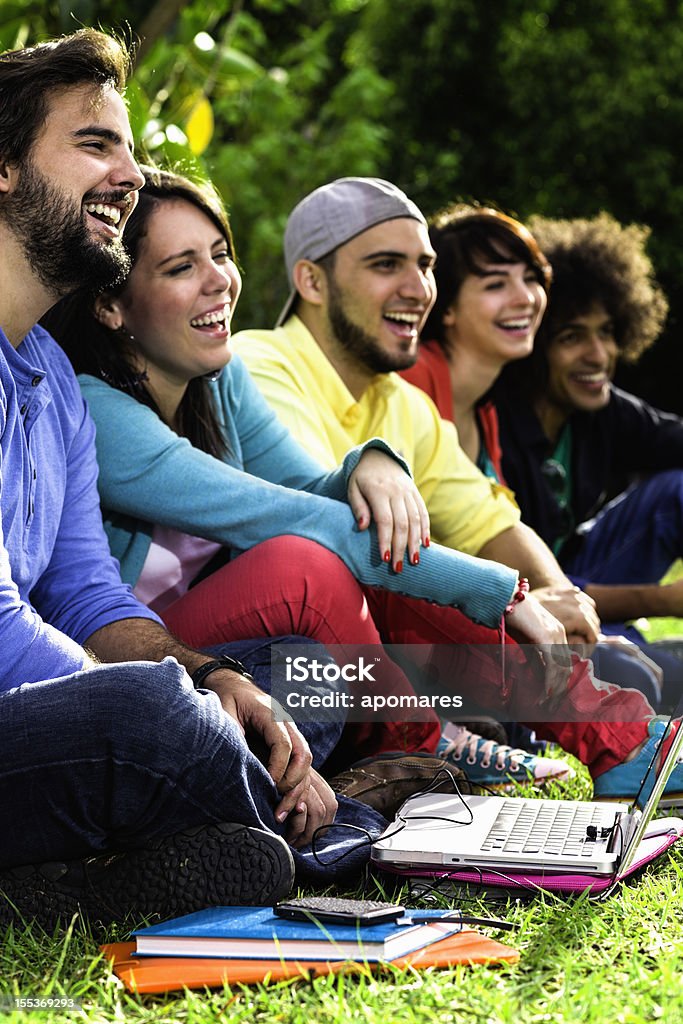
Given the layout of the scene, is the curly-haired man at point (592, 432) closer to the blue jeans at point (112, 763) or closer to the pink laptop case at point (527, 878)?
the pink laptop case at point (527, 878)

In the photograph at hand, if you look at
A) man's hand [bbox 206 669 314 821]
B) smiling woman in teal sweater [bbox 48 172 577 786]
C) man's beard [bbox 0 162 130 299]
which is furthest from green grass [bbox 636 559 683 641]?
man's beard [bbox 0 162 130 299]

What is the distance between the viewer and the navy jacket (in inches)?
205

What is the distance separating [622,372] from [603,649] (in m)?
12.5

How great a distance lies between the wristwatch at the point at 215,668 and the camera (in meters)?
2.76

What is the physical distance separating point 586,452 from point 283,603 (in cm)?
283

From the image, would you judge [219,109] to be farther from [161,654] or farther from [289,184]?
[161,654]

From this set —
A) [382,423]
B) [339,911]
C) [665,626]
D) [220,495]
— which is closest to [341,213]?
[382,423]

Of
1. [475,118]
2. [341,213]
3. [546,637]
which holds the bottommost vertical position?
[546,637]

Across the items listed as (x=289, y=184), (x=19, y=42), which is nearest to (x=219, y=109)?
(x=289, y=184)

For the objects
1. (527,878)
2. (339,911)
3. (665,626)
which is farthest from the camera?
(665,626)

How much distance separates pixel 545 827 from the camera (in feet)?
9.04

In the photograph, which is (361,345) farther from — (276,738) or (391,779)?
(276,738)

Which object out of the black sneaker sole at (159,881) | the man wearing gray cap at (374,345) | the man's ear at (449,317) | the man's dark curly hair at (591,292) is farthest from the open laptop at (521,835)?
the man's dark curly hair at (591,292)

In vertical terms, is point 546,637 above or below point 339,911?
above
